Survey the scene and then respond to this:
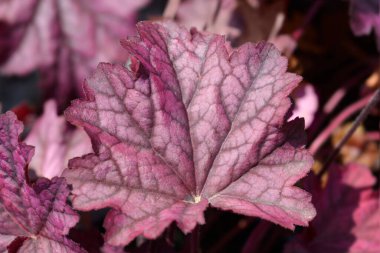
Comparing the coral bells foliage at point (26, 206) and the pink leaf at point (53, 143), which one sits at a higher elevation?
the pink leaf at point (53, 143)

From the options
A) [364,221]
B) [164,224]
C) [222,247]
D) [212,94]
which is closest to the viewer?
[164,224]

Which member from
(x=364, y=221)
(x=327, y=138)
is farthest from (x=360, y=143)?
(x=364, y=221)

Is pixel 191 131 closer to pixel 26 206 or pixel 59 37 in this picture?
pixel 26 206

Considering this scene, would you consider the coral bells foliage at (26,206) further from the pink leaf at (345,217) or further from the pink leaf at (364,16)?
the pink leaf at (364,16)

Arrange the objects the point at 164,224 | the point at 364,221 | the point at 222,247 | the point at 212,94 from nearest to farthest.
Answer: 1. the point at 164,224
2. the point at 212,94
3. the point at 364,221
4. the point at 222,247

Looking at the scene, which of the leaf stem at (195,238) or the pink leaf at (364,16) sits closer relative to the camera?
the leaf stem at (195,238)

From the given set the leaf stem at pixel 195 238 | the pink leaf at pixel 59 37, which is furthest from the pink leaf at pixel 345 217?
the pink leaf at pixel 59 37

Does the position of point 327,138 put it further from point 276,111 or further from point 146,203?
point 146,203

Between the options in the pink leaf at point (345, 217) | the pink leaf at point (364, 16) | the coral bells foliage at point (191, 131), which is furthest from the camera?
the pink leaf at point (364, 16)
